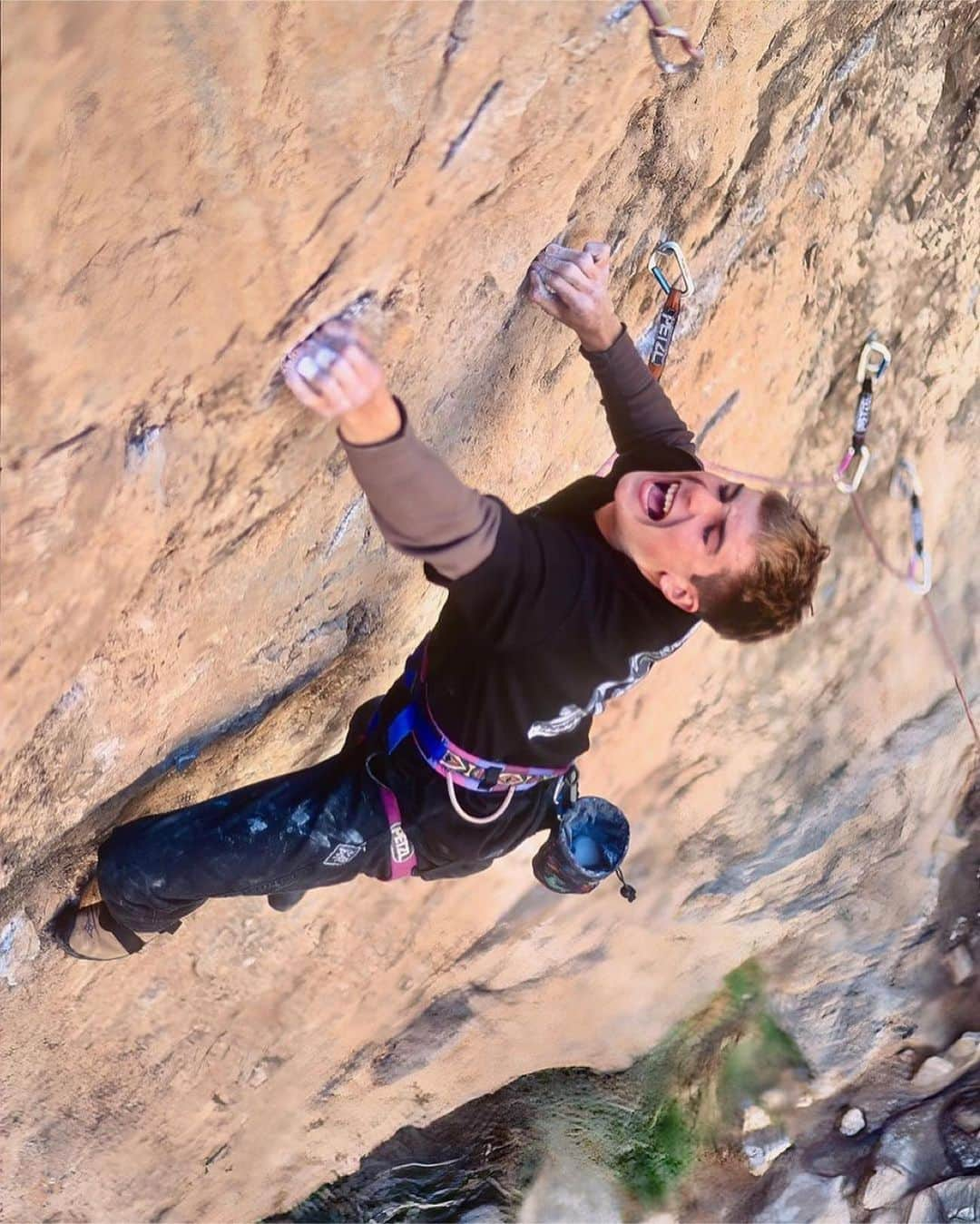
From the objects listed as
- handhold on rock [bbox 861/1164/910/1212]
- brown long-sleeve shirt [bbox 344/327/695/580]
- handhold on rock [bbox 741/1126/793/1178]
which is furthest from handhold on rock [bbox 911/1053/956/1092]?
brown long-sleeve shirt [bbox 344/327/695/580]

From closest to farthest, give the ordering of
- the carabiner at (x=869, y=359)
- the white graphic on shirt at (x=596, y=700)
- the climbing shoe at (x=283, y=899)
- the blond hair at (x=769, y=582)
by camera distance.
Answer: the blond hair at (x=769, y=582), the white graphic on shirt at (x=596, y=700), the climbing shoe at (x=283, y=899), the carabiner at (x=869, y=359)

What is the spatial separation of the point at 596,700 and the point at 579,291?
84cm

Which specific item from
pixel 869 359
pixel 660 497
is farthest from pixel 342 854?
pixel 869 359

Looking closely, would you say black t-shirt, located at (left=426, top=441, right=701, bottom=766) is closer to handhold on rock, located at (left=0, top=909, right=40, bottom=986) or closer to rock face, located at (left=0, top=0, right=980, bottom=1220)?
rock face, located at (left=0, top=0, right=980, bottom=1220)

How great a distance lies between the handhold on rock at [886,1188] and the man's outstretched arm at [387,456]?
3598 millimetres

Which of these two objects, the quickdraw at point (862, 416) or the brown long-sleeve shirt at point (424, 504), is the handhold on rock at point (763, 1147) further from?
the brown long-sleeve shirt at point (424, 504)

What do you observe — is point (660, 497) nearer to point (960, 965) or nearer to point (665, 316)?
point (665, 316)

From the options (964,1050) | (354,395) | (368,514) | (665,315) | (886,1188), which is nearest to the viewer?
(354,395)

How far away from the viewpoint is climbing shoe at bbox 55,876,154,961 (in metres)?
2.42

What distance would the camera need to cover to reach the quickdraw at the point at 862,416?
318cm

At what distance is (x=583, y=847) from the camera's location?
8.00ft

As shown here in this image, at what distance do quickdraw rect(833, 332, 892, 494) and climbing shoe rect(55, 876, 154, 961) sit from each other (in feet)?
7.91

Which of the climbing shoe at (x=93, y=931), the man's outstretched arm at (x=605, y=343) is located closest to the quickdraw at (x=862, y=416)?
the man's outstretched arm at (x=605, y=343)

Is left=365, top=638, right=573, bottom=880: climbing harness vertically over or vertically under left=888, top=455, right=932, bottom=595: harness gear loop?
over
